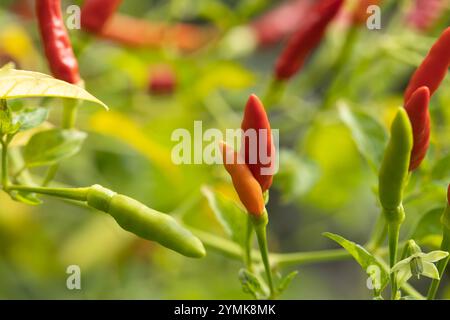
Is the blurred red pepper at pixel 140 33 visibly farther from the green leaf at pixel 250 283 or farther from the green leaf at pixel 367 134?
the green leaf at pixel 250 283

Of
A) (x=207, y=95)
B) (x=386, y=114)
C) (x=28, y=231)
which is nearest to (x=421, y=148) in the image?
(x=386, y=114)

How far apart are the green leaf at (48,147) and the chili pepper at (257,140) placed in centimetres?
19

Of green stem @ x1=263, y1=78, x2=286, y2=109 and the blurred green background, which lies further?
the blurred green background

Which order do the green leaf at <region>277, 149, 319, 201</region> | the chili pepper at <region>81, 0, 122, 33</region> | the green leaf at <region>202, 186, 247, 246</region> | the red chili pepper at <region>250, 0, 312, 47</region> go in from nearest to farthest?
the green leaf at <region>202, 186, 247, 246</region> < the chili pepper at <region>81, 0, 122, 33</region> < the green leaf at <region>277, 149, 319, 201</region> < the red chili pepper at <region>250, 0, 312, 47</region>

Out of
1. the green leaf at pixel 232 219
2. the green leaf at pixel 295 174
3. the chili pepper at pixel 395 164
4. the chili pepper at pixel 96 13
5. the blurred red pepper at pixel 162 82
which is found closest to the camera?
the chili pepper at pixel 395 164

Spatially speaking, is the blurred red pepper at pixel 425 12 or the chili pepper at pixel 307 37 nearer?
the chili pepper at pixel 307 37

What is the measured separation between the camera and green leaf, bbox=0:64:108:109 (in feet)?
2.08

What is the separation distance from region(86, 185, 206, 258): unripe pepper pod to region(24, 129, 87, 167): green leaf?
142mm

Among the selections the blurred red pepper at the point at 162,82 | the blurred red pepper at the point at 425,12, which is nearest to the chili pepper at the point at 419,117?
the blurred red pepper at the point at 425,12

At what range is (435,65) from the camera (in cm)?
70

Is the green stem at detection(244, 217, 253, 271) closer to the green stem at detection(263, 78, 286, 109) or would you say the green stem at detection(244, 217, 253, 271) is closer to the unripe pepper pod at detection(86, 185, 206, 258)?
the unripe pepper pod at detection(86, 185, 206, 258)

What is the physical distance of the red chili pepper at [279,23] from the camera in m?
1.52

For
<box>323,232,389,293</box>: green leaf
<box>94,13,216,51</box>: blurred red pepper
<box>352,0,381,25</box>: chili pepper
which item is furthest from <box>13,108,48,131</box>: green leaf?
<box>94,13,216,51</box>: blurred red pepper

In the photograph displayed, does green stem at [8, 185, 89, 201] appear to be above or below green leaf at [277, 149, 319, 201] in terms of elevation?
below
